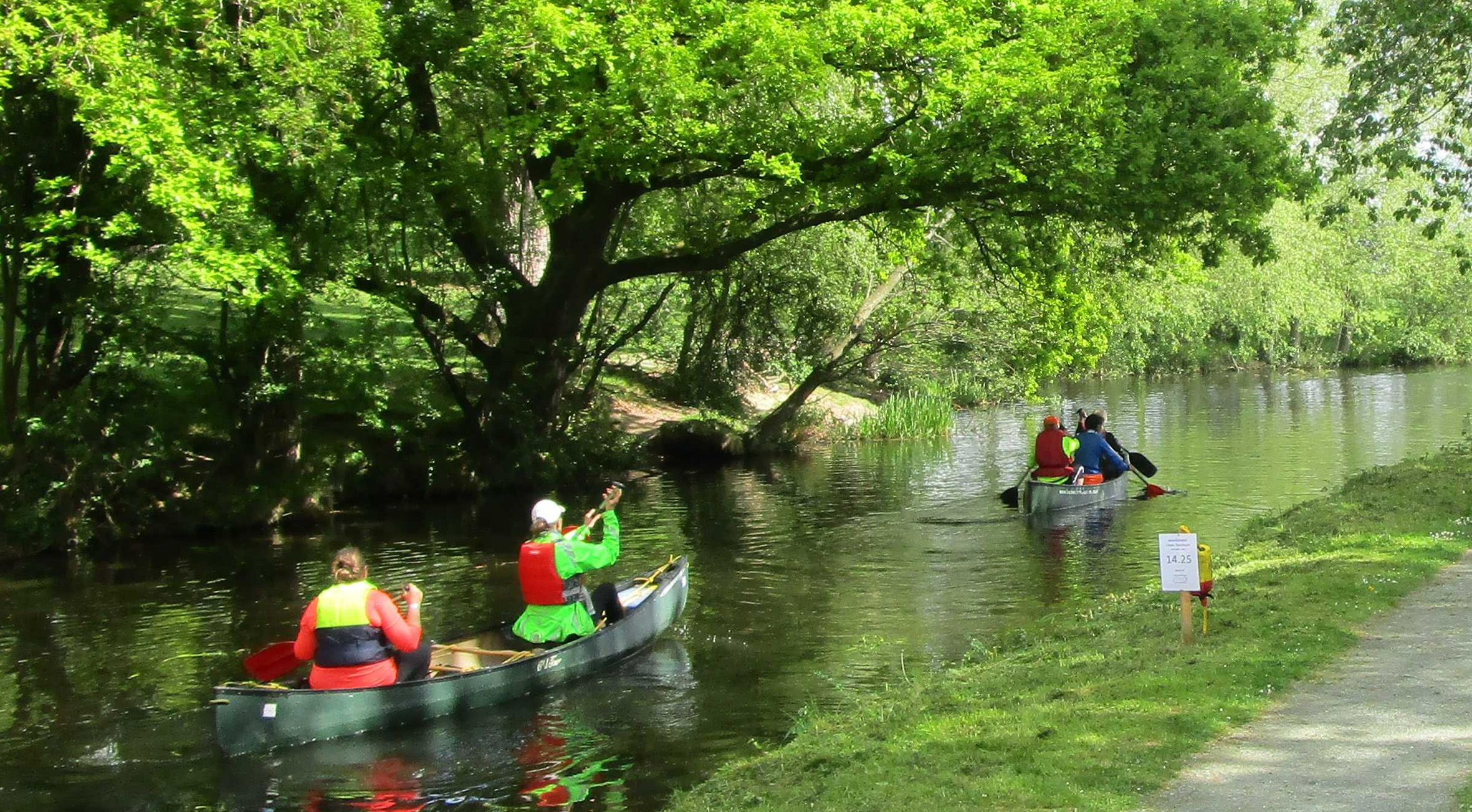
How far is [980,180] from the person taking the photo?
20781 millimetres

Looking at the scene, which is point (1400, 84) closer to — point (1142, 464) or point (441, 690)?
point (1142, 464)

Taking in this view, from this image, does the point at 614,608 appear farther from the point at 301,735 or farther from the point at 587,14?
the point at 587,14

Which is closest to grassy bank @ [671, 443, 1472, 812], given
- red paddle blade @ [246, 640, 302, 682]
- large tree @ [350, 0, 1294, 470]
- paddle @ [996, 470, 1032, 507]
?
red paddle blade @ [246, 640, 302, 682]

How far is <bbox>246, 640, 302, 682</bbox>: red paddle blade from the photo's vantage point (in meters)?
11.6

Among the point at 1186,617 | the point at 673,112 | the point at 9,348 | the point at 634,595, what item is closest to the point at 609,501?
the point at 634,595

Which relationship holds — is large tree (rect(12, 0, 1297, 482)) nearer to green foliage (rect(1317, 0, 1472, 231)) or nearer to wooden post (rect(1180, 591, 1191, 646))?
green foliage (rect(1317, 0, 1472, 231))

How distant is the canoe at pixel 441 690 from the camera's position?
1058 cm

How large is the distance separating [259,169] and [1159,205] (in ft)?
43.5

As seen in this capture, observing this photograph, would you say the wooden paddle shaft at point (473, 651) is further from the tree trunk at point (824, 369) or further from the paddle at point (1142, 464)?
the tree trunk at point (824, 369)

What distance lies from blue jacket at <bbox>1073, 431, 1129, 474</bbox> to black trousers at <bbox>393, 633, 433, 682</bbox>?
14356 mm

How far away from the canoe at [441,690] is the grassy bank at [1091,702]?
333cm

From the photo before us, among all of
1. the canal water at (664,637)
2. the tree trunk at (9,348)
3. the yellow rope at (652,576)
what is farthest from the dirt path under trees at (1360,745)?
the tree trunk at (9,348)

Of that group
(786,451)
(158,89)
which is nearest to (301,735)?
(158,89)

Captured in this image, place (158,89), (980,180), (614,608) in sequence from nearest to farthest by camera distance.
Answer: (614,608) < (158,89) < (980,180)
